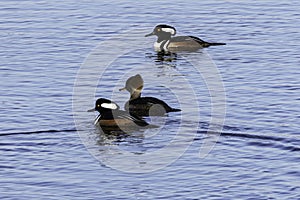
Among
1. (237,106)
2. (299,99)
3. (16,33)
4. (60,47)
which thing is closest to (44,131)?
(237,106)

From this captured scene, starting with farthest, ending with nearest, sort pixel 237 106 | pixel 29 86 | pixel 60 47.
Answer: pixel 60 47, pixel 29 86, pixel 237 106

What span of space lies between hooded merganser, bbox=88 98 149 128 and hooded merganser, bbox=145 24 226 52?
7.93 meters

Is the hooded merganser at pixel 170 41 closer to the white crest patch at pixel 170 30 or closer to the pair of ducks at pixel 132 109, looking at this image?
the white crest patch at pixel 170 30

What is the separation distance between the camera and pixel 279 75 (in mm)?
21641

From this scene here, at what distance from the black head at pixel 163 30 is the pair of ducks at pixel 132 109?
21.9 feet

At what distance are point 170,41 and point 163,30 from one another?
1.20 feet

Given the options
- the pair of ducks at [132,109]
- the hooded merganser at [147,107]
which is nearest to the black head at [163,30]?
the pair of ducks at [132,109]

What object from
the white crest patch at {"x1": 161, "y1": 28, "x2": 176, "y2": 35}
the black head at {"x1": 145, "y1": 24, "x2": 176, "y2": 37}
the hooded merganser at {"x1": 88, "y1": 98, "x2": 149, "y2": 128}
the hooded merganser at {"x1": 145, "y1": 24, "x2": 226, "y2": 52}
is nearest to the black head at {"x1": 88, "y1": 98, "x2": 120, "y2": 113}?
the hooded merganser at {"x1": 88, "y1": 98, "x2": 149, "y2": 128}

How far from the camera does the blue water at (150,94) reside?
14.2 meters

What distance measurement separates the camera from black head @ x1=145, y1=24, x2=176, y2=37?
85.6ft

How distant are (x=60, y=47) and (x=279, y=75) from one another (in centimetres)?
598

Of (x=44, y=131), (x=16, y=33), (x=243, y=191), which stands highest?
(x=16, y=33)

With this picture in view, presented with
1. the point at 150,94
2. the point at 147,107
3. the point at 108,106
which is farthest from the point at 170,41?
the point at 108,106

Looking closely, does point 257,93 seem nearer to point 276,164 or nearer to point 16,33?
point 276,164
